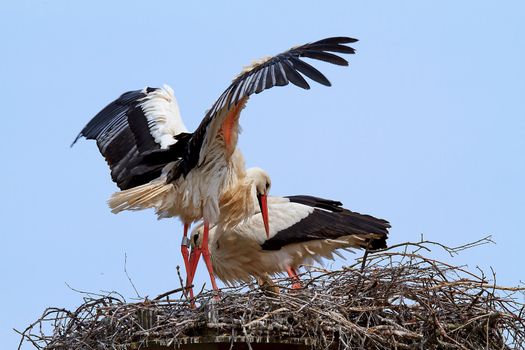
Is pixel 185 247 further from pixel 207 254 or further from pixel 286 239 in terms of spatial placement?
pixel 286 239

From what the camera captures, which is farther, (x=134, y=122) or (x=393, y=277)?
(x=134, y=122)

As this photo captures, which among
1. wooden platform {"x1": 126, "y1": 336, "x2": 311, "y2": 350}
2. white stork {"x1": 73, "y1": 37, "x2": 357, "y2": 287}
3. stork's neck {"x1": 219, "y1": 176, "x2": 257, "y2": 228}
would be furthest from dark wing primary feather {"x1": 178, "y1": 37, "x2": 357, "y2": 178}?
wooden platform {"x1": 126, "y1": 336, "x2": 311, "y2": 350}

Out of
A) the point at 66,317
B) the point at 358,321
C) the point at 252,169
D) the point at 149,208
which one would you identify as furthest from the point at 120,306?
the point at 252,169

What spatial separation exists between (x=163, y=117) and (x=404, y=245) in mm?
2797

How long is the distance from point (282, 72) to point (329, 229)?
2.81 metres

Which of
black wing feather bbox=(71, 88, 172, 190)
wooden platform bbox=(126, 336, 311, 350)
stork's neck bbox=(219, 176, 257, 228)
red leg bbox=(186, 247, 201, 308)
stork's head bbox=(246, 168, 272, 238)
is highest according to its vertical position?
black wing feather bbox=(71, 88, 172, 190)

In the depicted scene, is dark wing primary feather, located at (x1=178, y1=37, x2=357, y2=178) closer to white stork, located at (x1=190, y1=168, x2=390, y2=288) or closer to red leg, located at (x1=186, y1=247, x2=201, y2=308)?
red leg, located at (x1=186, y1=247, x2=201, y2=308)

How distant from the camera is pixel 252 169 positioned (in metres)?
9.78

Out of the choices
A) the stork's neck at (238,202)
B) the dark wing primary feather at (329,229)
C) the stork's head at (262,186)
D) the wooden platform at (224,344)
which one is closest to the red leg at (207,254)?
the stork's neck at (238,202)

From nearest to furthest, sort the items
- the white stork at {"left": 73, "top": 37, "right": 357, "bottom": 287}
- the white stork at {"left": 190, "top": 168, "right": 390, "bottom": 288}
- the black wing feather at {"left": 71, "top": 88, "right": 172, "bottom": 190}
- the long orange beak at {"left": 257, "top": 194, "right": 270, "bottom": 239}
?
the white stork at {"left": 73, "top": 37, "right": 357, "bottom": 287}
the black wing feather at {"left": 71, "top": 88, "right": 172, "bottom": 190}
the long orange beak at {"left": 257, "top": 194, "right": 270, "bottom": 239}
the white stork at {"left": 190, "top": 168, "right": 390, "bottom": 288}

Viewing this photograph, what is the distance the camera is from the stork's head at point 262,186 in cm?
962

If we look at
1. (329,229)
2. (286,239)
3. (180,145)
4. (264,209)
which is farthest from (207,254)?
(329,229)

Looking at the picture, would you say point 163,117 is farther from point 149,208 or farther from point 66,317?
point 66,317

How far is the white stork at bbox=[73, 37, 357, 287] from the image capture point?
802 centimetres
